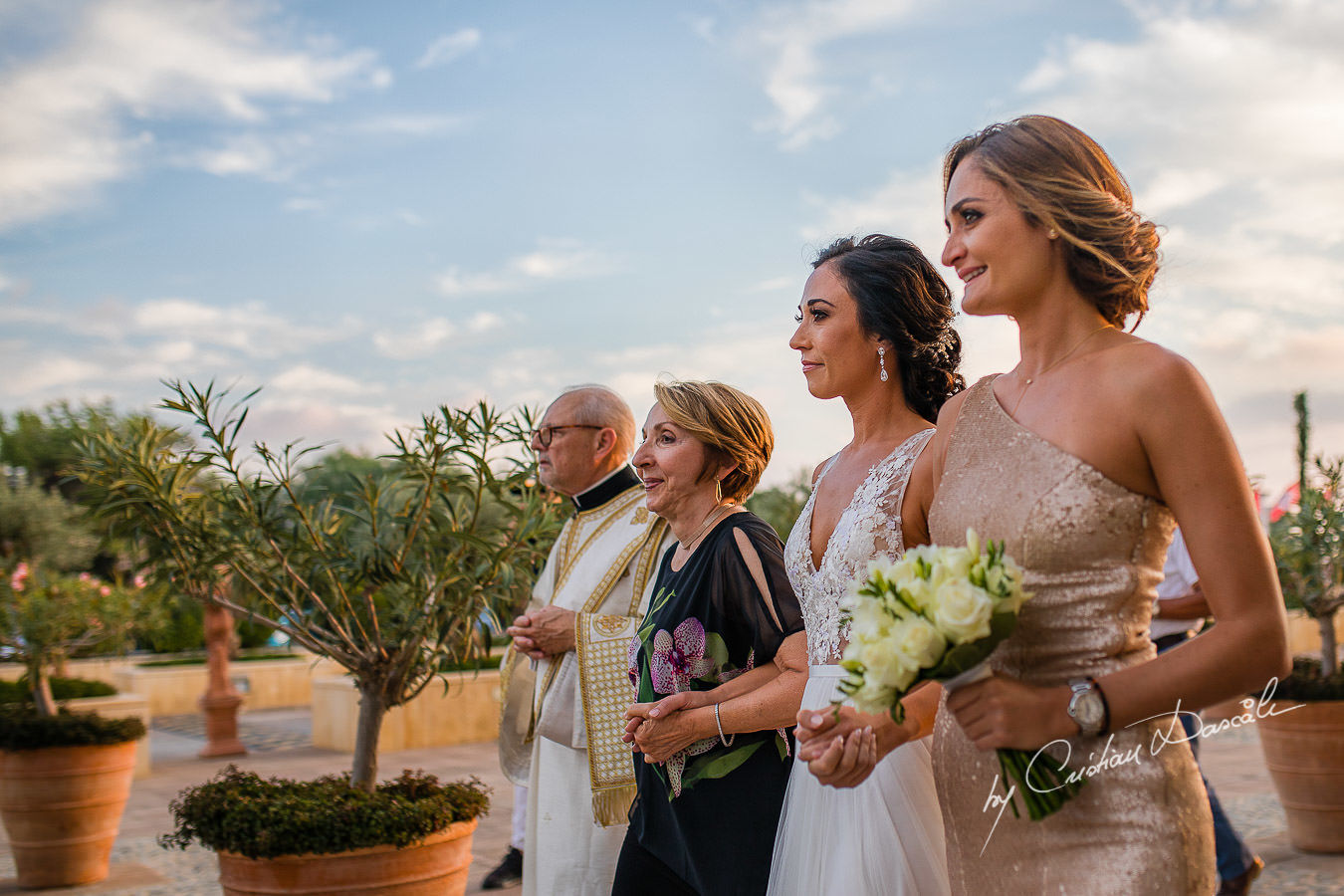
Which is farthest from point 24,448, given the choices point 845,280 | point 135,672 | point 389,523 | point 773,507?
point 845,280

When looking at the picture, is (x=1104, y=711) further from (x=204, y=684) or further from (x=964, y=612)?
(x=204, y=684)

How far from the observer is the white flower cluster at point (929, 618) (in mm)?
1517

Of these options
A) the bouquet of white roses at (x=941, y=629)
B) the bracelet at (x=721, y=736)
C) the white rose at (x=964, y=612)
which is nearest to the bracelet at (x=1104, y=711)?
the bouquet of white roses at (x=941, y=629)

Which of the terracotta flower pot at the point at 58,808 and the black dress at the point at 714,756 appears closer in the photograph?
the black dress at the point at 714,756

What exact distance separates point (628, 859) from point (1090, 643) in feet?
5.54

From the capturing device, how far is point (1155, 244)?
189cm

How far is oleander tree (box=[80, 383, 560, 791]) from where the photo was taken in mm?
4535

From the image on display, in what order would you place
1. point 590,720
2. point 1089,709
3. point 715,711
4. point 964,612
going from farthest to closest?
1. point 590,720
2. point 715,711
3. point 1089,709
4. point 964,612

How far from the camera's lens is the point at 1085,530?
1.69 m

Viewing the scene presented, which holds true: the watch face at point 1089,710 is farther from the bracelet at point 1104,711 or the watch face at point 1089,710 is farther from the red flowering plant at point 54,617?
the red flowering plant at point 54,617

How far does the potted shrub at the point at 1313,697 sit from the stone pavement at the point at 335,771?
0.90 feet

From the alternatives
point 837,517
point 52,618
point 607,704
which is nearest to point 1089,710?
point 837,517

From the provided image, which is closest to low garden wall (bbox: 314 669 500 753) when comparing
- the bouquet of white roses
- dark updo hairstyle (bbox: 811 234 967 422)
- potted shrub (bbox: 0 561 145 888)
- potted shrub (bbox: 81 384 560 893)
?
potted shrub (bbox: 0 561 145 888)

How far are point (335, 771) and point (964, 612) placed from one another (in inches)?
426
